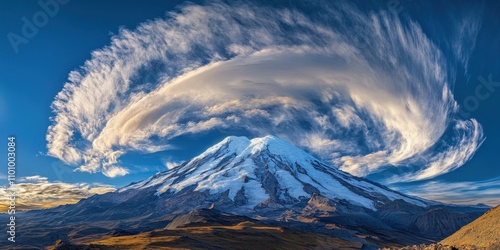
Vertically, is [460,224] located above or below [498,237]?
above

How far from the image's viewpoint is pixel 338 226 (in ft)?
562

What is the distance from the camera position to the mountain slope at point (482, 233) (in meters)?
61.1

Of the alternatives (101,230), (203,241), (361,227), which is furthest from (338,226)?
(101,230)

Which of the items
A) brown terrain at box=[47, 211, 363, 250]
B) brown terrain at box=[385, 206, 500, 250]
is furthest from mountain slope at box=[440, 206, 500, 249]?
brown terrain at box=[47, 211, 363, 250]

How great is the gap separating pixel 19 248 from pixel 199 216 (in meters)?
64.3

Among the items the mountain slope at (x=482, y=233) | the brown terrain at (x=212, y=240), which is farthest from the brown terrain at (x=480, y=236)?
the brown terrain at (x=212, y=240)

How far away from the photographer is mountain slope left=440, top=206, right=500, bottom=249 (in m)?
61.1

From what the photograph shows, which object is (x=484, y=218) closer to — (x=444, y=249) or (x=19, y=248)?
(x=444, y=249)

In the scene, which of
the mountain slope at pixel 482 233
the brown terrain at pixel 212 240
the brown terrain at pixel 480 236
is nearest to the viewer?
the brown terrain at pixel 480 236

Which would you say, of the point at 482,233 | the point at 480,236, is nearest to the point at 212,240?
the point at 480,236

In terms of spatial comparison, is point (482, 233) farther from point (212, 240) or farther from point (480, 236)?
point (212, 240)

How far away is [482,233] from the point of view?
65500 millimetres

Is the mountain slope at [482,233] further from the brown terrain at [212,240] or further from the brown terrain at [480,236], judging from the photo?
the brown terrain at [212,240]

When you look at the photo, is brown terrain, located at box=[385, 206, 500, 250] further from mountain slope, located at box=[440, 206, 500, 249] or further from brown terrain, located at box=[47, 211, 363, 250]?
brown terrain, located at box=[47, 211, 363, 250]
